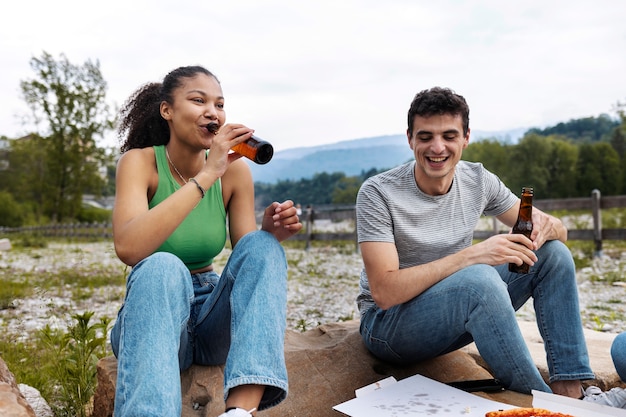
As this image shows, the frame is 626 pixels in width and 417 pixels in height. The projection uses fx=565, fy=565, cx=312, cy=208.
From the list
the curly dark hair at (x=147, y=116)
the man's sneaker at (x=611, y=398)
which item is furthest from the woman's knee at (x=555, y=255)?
the curly dark hair at (x=147, y=116)

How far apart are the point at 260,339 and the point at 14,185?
2206 inches

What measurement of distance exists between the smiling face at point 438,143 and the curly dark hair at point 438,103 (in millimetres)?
24

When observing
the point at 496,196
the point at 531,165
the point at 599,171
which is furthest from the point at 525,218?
the point at 531,165

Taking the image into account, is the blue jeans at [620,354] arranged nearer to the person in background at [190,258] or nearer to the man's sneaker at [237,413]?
the person in background at [190,258]

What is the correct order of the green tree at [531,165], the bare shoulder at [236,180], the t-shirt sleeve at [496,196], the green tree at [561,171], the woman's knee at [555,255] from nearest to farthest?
the woman's knee at [555,255], the bare shoulder at [236,180], the t-shirt sleeve at [496,196], the green tree at [561,171], the green tree at [531,165]

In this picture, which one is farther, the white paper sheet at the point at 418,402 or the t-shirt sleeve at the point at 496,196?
the t-shirt sleeve at the point at 496,196

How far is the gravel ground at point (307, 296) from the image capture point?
600cm

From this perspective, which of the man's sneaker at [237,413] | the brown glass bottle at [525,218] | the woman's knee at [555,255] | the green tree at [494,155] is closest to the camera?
the man's sneaker at [237,413]

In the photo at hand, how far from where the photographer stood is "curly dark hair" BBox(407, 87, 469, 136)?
2957 mm

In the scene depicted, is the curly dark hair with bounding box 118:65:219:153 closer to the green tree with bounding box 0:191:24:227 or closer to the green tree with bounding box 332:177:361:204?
the green tree with bounding box 332:177:361:204

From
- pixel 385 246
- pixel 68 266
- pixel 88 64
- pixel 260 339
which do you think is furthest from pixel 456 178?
pixel 88 64

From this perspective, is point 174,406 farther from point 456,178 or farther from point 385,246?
point 456,178

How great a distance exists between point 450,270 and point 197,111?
1.51 metres

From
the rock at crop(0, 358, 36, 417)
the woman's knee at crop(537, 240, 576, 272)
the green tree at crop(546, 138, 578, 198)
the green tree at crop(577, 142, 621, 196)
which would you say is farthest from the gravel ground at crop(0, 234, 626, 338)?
the green tree at crop(577, 142, 621, 196)
